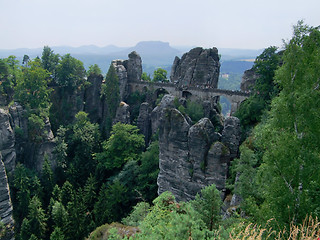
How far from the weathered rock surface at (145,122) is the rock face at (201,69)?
693 cm

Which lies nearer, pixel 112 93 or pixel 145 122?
pixel 145 122

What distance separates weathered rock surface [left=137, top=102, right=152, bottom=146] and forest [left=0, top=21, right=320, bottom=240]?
9.97ft

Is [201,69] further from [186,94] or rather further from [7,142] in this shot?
[7,142]

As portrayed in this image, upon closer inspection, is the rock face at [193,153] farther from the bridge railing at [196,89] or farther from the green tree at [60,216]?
the bridge railing at [196,89]

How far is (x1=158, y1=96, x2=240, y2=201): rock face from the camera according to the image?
23.7m

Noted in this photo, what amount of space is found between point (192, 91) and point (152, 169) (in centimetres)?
1521

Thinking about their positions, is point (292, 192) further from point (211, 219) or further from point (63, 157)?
point (63, 157)

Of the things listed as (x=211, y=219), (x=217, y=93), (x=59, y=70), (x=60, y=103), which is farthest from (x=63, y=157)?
(x=211, y=219)

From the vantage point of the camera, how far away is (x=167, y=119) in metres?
27.3

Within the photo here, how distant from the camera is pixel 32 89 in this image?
39.8m

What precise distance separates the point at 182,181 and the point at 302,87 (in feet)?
57.9

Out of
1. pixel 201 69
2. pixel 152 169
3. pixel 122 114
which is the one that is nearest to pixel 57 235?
pixel 152 169

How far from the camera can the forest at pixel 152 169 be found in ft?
33.2

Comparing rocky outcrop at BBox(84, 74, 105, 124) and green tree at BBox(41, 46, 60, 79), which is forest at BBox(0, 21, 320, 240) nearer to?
green tree at BBox(41, 46, 60, 79)
